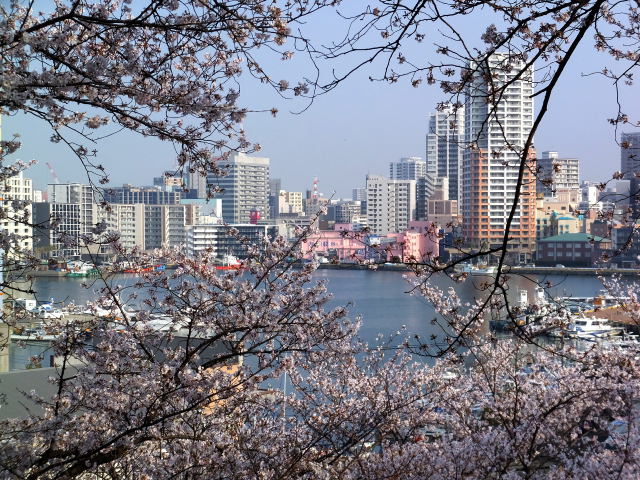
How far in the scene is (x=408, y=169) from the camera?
2611 inches

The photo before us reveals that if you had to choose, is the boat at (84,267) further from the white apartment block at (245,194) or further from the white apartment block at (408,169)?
the white apartment block at (408,169)

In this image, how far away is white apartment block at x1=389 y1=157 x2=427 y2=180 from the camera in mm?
65250

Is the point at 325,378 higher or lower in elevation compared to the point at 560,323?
lower

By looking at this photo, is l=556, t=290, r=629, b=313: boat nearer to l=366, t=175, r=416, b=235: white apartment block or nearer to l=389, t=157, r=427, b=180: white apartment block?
l=366, t=175, r=416, b=235: white apartment block

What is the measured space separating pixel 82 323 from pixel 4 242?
37cm

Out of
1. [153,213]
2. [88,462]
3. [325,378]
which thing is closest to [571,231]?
[153,213]

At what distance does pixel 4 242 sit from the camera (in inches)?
50.9

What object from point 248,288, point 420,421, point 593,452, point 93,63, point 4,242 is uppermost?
point 93,63

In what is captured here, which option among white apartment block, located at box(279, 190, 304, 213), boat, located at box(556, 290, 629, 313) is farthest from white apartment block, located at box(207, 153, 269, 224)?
boat, located at box(556, 290, 629, 313)

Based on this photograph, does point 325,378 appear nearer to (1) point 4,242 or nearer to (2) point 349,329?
(2) point 349,329

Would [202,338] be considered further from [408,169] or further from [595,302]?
[408,169]

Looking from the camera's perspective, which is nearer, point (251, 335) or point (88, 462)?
point (88, 462)

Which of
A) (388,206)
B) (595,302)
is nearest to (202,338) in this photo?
(595,302)

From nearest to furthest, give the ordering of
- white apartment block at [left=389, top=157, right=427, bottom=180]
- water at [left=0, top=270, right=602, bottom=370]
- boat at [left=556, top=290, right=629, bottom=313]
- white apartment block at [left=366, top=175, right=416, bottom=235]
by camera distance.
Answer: boat at [left=556, top=290, right=629, bottom=313] → water at [left=0, top=270, right=602, bottom=370] → white apartment block at [left=366, top=175, right=416, bottom=235] → white apartment block at [left=389, top=157, right=427, bottom=180]
